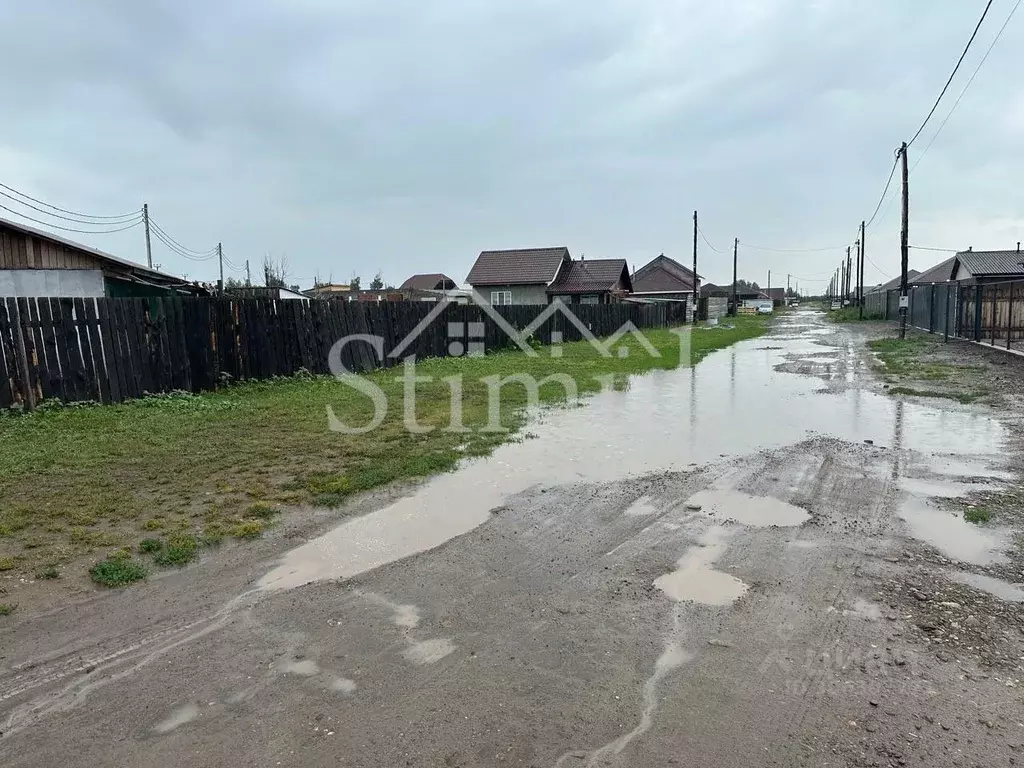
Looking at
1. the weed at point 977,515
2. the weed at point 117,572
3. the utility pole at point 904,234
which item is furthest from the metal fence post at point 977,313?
the weed at point 117,572

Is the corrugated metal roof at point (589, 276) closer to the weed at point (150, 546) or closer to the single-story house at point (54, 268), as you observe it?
the single-story house at point (54, 268)

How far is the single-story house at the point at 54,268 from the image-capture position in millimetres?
13430

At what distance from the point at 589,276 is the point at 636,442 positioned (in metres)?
40.1

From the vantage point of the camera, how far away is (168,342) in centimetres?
1072

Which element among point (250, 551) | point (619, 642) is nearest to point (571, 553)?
point (619, 642)

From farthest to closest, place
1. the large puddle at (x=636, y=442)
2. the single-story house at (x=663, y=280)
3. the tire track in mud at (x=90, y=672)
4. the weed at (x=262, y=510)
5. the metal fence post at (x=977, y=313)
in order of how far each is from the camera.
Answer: the single-story house at (x=663, y=280), the metal fence post at (x=977, y=313), the weed at (x=262, y=510), the large puddle at (x=636, y=442), the tire track in mud at (x=90, y=672)

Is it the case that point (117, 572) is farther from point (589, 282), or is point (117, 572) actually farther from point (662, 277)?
point (662, 277)

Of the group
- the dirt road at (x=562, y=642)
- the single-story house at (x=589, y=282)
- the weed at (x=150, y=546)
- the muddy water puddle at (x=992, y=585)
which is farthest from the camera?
the single-story house at (x=589, y=282)

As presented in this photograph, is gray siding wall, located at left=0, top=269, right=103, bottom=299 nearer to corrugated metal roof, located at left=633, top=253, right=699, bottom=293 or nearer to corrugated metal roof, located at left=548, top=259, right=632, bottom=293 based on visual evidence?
corrugated metal roof, located at left=548, top=259, right=632, bottom=293

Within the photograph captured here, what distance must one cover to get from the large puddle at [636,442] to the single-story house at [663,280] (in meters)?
59.5

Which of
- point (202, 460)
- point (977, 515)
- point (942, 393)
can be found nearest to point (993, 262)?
point (942, 393)

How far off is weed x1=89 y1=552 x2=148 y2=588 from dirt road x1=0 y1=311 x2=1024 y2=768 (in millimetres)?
148

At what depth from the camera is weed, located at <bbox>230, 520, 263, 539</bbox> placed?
4.75 meters

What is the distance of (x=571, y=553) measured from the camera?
4.45 m
